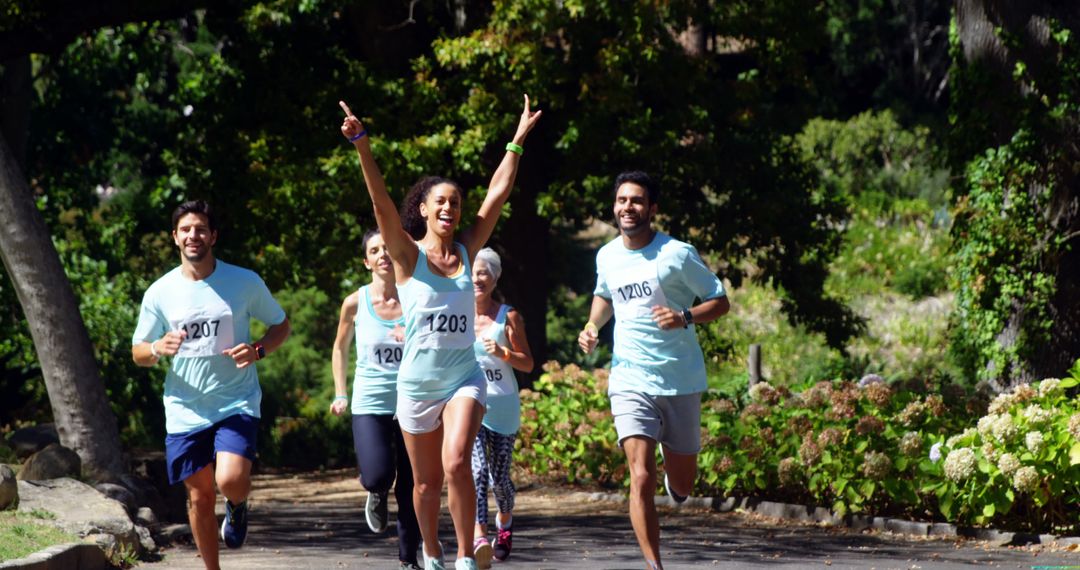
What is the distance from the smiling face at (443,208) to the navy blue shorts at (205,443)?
1.30 metres

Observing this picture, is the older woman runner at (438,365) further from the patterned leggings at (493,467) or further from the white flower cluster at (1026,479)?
the white flower cluster at (1026,479)

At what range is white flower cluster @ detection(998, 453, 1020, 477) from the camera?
32.2ft

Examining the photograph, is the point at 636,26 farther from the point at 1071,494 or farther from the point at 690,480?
the point at 690,480

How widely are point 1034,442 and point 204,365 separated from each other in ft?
16.8

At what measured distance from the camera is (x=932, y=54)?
131 feet

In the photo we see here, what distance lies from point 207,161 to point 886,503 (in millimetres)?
9311

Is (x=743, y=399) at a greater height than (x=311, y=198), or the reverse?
(x=311, y=198)

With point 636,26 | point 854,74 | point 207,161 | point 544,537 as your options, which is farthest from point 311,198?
point 854,74

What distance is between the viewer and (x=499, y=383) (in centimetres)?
906

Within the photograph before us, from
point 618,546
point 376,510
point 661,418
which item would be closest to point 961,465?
point 618,546

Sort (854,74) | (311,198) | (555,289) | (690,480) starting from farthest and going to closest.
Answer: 1. (854,74)
2. (555,289)
3. (311,198)
4. (690,480)

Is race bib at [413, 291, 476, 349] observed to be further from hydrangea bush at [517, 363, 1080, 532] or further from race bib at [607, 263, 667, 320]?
hydrangea bush at [517, 363, 1080, 532]

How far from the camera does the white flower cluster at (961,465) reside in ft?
32.9

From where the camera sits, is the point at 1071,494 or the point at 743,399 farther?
the point at 743,399
